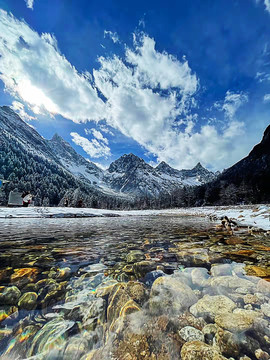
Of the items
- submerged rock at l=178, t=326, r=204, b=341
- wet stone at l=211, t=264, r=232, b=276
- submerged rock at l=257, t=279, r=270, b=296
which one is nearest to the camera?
submerged rock at l=178, t=326, r=204, b=341

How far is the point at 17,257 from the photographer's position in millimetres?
4258

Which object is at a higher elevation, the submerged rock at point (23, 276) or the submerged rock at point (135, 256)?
the submerged rock at point (23, 276)

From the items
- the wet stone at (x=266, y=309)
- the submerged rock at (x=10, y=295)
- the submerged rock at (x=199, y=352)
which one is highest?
the wet stone at (x=266, y=309)

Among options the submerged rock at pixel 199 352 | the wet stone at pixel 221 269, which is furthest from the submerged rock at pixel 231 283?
the submerged rock at pixel 199 352

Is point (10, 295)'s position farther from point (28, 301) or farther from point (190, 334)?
point (190, 334)

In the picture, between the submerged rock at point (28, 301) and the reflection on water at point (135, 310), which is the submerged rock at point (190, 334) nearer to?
the reflection on water at point (135, 310)

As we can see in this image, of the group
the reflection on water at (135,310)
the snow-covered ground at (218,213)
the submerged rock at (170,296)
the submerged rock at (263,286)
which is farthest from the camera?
the snow-covered ground at (218,213)

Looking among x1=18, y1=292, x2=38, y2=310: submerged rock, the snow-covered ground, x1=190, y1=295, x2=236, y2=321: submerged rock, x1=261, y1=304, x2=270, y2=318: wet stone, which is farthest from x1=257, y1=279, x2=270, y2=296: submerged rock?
the snow-covered ground

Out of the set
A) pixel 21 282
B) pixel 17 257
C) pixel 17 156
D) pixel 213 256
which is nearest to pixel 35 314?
pixel 21 282

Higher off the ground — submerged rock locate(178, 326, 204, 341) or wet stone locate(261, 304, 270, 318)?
wet stone locate(261, 304, 270, 318)

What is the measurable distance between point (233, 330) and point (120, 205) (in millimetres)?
143114

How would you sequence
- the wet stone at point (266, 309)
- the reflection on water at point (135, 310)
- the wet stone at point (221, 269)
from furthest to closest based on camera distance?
1. the wet stone at point (221, 269)
2. the wet stone at point (266, 309)
3. the reflection on water at point (135, 310)

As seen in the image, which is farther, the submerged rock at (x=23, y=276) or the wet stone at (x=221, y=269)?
the wet stone at (x=221, y=269)

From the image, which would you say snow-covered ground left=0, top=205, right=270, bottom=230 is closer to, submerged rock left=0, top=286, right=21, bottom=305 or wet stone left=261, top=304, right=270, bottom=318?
wet stone left=261, top=304, right=270, bottom=318
